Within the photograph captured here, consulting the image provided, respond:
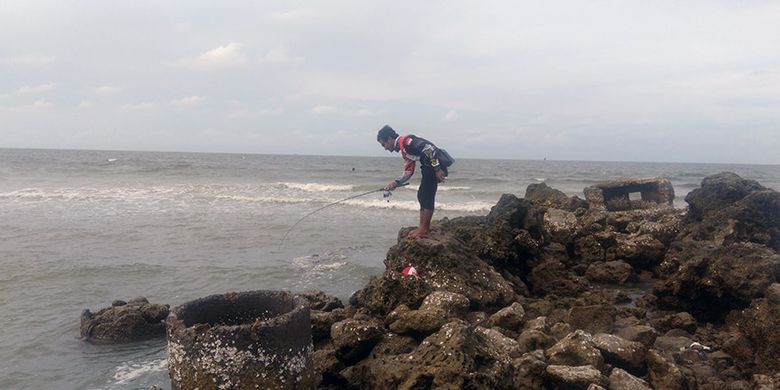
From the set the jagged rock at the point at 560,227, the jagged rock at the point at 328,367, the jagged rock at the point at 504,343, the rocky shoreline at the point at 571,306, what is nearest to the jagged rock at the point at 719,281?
the rocky shoreline at the point at 571,306

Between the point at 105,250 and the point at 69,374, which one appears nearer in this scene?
the point at 69,374

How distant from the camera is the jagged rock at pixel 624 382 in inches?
162

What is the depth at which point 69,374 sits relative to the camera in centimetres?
627

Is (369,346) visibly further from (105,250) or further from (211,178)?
(211,178)

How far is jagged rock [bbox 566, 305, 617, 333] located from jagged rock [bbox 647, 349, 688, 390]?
3.55ft

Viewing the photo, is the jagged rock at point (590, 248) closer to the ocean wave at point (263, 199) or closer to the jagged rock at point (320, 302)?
the jagged rock at point (320, 302)

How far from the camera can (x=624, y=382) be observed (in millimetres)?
4148

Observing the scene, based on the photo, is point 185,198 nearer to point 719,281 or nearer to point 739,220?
point 739,220

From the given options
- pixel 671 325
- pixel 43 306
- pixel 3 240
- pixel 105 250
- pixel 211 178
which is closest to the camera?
pixel 671 325

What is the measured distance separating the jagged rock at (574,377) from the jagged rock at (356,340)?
5.08 feet

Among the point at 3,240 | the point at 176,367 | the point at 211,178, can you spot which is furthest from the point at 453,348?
the point at 211,178

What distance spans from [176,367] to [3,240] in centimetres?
1363

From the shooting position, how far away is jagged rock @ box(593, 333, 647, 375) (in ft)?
15.2

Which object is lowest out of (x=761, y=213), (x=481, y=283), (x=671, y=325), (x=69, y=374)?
(x=69, y=374)
